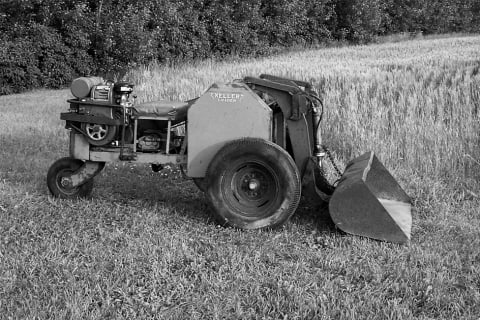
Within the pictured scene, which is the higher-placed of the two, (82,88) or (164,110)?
(82,88)

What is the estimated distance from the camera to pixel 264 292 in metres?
3.82

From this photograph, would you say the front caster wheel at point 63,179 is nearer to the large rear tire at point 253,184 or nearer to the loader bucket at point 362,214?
the large rear tire at point 253,184

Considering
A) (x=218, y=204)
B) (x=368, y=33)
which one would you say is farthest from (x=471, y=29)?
(x=218, y=204)

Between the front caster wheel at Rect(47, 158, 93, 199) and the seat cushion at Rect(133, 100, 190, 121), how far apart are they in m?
0.90

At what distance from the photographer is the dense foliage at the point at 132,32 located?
72.2 ft

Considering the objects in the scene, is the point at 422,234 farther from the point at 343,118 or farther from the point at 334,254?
the point at 343,118

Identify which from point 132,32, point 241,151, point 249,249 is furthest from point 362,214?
point 132,32

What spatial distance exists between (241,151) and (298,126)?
26.0 inches

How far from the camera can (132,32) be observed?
24062mm

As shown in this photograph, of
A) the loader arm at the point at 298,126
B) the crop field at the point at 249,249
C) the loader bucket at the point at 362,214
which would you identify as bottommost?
the crop field at the point at 249,249

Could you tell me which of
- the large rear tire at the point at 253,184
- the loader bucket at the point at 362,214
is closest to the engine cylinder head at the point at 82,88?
the large rear tire at the point at 253,184

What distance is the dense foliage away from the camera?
22003 millimetres

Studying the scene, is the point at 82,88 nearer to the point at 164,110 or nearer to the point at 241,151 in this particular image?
the point at 164,110

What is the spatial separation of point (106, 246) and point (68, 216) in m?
0.96
